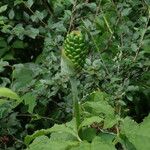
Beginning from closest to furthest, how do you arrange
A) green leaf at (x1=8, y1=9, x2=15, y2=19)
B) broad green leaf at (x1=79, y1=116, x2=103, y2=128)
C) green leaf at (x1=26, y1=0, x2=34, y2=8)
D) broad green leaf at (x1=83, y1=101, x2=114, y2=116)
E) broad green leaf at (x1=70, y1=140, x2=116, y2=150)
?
broad green leaf at (x1=70, y1=140, x2=116, y2=150) < broad green leaf at (x1=79, y1=116, x2=103, y2=128) < broad green leaf at (x1=83, y1=101, x2=114, y2=116) < green leaf at (x1=26, y1=0, x2=34, y2=8) < green leaf at (x1=8, y1=9, x2=15, y2=19)

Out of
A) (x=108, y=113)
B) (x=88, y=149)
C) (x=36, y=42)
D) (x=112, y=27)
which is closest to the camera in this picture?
(x=88, y=149)

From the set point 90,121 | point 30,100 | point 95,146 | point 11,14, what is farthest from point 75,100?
point 11,14

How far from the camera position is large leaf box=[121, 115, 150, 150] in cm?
192

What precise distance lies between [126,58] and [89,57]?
203 millimetres

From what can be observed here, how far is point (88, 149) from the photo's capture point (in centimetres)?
192

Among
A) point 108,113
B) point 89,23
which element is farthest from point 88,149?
point 89,23

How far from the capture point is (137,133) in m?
1.96

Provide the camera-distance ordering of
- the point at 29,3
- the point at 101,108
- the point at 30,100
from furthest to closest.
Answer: the point at 29,3 → the point at 30,100 → the point at 101,108

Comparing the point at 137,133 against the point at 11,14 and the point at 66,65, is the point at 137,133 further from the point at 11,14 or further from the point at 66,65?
the point at 11,14

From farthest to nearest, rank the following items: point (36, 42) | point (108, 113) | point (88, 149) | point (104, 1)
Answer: point (36, 42), point (104, 1), point (108, 113), point (88, 149)

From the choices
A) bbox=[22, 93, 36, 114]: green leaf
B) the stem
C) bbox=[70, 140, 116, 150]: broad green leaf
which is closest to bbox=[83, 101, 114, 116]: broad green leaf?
the stem

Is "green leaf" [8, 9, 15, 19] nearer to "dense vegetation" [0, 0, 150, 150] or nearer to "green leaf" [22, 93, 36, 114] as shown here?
"dense vegetation" [0, 0, 150, 150]

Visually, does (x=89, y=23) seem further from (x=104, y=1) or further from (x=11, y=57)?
(x=11, y=57)

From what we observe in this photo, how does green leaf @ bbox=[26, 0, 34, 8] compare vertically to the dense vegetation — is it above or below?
above
